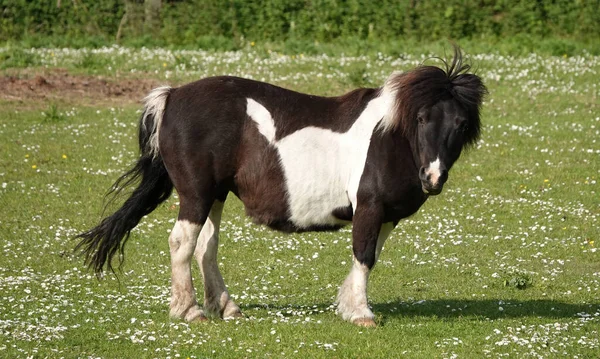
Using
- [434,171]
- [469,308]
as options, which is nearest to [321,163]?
[434,171]

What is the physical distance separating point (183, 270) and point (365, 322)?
76.6 inches

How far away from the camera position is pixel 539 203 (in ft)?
51.7

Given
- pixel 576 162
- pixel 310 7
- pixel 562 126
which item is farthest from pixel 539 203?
pixel 310 7

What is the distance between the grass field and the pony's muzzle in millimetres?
1451

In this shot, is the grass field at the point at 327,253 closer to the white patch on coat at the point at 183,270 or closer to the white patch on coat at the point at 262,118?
the white patch on coat at the point at 183,270

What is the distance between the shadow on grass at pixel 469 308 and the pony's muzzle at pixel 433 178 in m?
1.67

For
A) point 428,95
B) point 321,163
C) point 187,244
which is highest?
point 428,95

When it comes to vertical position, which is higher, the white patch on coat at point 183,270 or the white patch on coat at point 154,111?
the white patch on coat at point 154,111

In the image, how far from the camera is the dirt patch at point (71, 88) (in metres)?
22.5

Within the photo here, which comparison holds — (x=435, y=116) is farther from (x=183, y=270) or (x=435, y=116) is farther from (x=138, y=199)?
(x=138, y=199)

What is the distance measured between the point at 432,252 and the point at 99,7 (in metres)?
20.9

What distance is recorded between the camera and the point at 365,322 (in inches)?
377

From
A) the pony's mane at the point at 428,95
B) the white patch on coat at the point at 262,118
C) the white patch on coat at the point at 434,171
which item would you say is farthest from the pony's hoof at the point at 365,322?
the white patch on coat at the point at 262,118

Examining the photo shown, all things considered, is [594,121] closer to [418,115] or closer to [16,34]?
[418,115]
